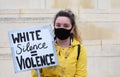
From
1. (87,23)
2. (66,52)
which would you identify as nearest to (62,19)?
(66,52)

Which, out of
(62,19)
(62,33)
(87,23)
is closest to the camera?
(62,33)

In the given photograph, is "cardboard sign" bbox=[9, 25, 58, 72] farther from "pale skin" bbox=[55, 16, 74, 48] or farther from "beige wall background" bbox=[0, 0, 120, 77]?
"beige wall background" bbox=[0, 0, 120, 77]

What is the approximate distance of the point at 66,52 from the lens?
13.8 feet

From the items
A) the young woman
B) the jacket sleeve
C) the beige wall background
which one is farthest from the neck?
the beige wall background

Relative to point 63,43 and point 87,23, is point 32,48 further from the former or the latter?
point 87,23

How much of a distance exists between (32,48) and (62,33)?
1.27 ft

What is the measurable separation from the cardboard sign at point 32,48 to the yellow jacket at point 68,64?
0.24ft

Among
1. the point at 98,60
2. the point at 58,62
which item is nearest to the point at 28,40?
the point at 58,62

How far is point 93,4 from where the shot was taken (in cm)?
873

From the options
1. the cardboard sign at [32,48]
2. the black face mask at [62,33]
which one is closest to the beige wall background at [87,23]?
the cardboard sign at [32,48]

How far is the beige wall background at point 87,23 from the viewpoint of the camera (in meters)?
8.26

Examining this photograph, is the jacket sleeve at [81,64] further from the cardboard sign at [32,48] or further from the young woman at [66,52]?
the cardboard sign at [32,48]

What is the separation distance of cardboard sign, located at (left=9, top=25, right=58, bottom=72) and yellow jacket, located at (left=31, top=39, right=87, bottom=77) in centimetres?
7

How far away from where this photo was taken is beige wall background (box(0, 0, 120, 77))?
27.1ft
